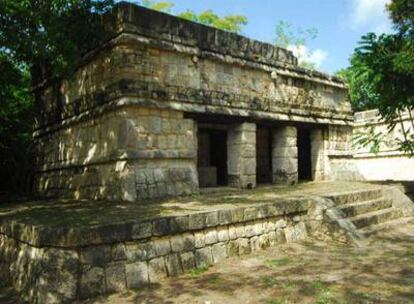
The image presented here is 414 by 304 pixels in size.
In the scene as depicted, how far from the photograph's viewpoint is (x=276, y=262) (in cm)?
559

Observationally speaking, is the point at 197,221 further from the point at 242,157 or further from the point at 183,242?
the point at 242,157

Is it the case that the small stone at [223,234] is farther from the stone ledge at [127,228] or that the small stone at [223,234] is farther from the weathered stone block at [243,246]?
the weathered stone block at [243,246]

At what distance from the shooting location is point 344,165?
12031mm

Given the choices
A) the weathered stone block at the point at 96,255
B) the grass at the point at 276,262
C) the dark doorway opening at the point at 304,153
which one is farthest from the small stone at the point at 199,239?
the dark doorway opening at the point at 304,153

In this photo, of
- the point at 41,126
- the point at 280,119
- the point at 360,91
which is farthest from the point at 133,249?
the point at 360,91

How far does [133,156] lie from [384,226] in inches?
194

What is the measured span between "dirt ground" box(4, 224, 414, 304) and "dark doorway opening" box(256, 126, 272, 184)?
19.8 ft

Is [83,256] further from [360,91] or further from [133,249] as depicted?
[360,91]

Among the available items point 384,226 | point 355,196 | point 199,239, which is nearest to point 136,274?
point 199,239

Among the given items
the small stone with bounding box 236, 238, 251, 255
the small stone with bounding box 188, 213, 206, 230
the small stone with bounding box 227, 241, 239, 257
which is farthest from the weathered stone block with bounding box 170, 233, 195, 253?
the small stone with bounding box 236, 238, 251, 255

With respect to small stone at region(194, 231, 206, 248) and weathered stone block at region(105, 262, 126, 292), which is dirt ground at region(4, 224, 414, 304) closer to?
weathered stone block at region(105, 262, 126, 292)

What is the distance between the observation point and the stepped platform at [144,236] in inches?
173

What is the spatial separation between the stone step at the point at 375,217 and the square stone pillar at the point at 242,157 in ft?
8.71

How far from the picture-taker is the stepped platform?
14.4ft
